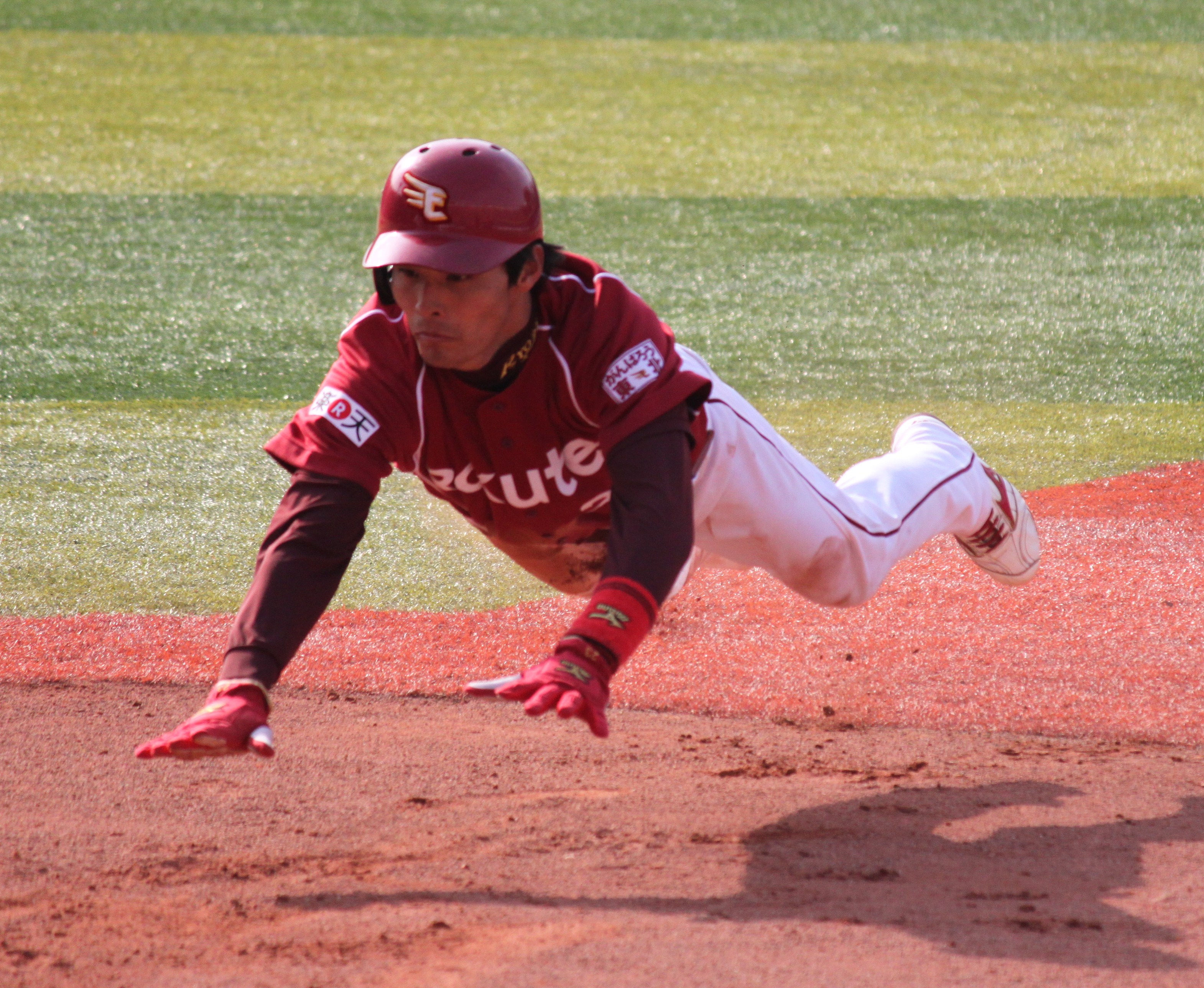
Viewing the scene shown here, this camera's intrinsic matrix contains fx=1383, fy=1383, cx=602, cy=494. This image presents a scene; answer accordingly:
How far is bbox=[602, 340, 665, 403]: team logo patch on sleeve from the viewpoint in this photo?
2457 millimetres

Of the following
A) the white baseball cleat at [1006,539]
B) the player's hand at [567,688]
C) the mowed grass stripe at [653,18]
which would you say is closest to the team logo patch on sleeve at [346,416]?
the player's hand at [567,688]

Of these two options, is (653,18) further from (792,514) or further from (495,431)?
(495,431)

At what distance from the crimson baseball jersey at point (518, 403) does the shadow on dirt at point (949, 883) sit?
0.77 metres

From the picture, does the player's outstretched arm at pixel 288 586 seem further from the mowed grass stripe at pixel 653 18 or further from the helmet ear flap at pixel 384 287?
the mowed grass stripe at pixel 653 18

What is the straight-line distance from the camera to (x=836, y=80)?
12.2 metres

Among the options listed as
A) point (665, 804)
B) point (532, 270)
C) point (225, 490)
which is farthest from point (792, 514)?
point (225, 490)

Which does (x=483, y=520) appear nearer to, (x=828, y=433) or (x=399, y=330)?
(x=399, y=330)

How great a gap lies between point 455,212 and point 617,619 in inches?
30.2

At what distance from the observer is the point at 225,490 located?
5.10 m

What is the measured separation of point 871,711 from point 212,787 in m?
1.58

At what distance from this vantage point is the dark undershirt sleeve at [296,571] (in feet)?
7.61

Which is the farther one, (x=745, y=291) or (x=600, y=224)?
(x=600, y=224)

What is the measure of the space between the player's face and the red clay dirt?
Answer: 0.94 metres

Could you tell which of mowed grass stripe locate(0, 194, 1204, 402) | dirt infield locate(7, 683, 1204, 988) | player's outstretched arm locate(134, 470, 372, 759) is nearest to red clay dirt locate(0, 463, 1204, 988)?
dirt infield locate(7, 683, 1204, 988)
